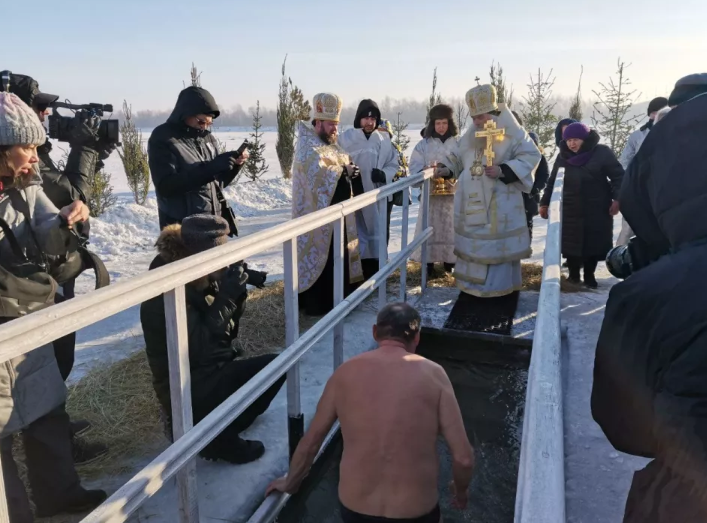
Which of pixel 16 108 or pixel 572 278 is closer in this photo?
pixel 16 108

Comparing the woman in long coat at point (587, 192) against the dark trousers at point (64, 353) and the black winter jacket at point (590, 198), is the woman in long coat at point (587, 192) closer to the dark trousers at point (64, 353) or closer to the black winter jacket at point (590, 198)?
the black winter jacket at point (590, 198)

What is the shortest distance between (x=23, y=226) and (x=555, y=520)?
204cm

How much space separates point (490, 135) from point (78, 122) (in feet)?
10.7

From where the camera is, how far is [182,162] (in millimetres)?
3723

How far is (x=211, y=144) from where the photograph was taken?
4121 mm

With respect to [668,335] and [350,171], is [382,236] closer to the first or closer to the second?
[350,171]

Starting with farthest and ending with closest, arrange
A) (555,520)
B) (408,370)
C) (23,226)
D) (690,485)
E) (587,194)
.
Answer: (587,194), (23,226), (408,370), (690,485), (555,520)

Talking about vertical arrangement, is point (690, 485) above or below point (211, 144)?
below

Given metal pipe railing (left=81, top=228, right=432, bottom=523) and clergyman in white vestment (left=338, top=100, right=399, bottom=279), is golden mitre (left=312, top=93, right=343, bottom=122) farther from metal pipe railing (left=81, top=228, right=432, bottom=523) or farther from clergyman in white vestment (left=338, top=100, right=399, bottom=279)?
metal pipe railing (left=81, top=228, right=432, bottom=523)

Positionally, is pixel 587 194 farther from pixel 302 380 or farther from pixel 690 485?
pixel 690 485

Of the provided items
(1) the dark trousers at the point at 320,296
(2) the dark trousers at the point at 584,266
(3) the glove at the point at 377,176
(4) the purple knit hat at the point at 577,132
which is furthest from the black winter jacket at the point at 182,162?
(2) the dark trousers at the point at 584,266

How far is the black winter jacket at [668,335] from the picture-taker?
3.90 feet

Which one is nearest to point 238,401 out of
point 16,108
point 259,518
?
point 259,518

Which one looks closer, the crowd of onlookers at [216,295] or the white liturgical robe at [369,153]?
the crowd of onlookers at [216,295]
